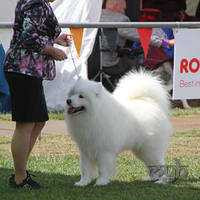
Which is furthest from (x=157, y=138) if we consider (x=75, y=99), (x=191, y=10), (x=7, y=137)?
(x=191, y=10)

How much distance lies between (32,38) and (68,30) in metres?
5.49

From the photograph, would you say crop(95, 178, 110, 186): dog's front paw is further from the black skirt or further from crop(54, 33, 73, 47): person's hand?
crop(54, 33, 73, 47): person's hand

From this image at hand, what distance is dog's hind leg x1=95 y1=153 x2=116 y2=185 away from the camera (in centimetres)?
498

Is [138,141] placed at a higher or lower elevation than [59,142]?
higher

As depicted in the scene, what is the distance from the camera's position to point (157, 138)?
17.3 feet

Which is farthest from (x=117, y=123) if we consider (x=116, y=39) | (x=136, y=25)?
(x=116, y=39)

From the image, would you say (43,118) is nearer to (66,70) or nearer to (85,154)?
(85,154)

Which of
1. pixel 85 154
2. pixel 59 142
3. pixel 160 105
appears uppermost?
pixel 160 105

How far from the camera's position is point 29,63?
441 cm

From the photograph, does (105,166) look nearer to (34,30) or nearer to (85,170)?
(85,170)

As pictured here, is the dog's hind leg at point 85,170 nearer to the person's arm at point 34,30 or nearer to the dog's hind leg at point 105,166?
the dog's hind leg at point 105,166

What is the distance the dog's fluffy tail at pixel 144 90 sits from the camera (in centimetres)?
549

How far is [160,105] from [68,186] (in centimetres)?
136

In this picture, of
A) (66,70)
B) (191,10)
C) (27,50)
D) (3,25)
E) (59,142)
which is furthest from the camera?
(191,10)
